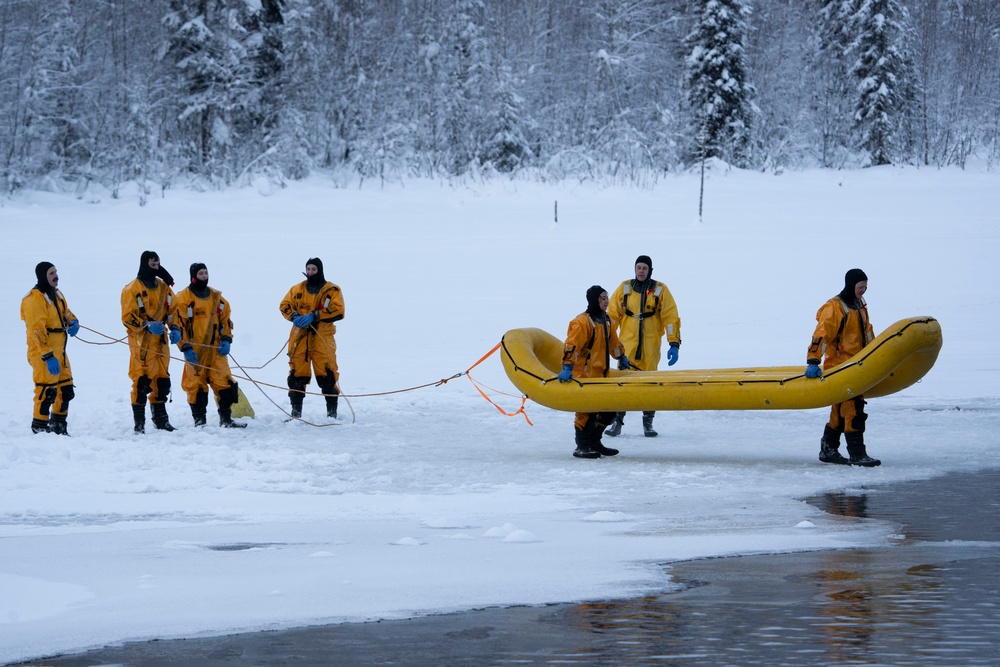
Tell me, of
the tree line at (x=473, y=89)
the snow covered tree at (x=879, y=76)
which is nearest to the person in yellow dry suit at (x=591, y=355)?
the tree line at (x=473, y=89)

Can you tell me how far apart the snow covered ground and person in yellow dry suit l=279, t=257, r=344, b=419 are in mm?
441

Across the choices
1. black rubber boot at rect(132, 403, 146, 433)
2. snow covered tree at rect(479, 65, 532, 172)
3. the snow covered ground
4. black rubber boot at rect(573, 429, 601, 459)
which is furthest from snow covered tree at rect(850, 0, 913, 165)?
black rubber boot at rect(132, 403, 146, 433)

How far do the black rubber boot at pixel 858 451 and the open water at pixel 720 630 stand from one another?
290 cm

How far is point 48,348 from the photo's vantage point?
1014cm

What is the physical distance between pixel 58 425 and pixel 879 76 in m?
27.6

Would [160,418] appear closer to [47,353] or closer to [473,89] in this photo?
[47,353]

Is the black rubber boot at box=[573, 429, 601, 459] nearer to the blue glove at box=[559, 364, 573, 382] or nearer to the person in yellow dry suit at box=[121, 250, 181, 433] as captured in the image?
the blue glove at box=[559, 364, 573, 382]

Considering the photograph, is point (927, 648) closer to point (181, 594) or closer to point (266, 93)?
point (181, 594)

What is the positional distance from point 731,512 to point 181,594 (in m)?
3.31

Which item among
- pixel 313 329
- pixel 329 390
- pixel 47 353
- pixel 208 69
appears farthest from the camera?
pixel 208 69

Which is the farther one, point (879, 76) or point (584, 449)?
point (879, 76)

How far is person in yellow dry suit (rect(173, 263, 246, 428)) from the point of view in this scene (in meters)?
10.8

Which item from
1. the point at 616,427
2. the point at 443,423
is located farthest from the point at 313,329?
the point at 616,427

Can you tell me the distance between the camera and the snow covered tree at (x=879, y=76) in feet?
106
